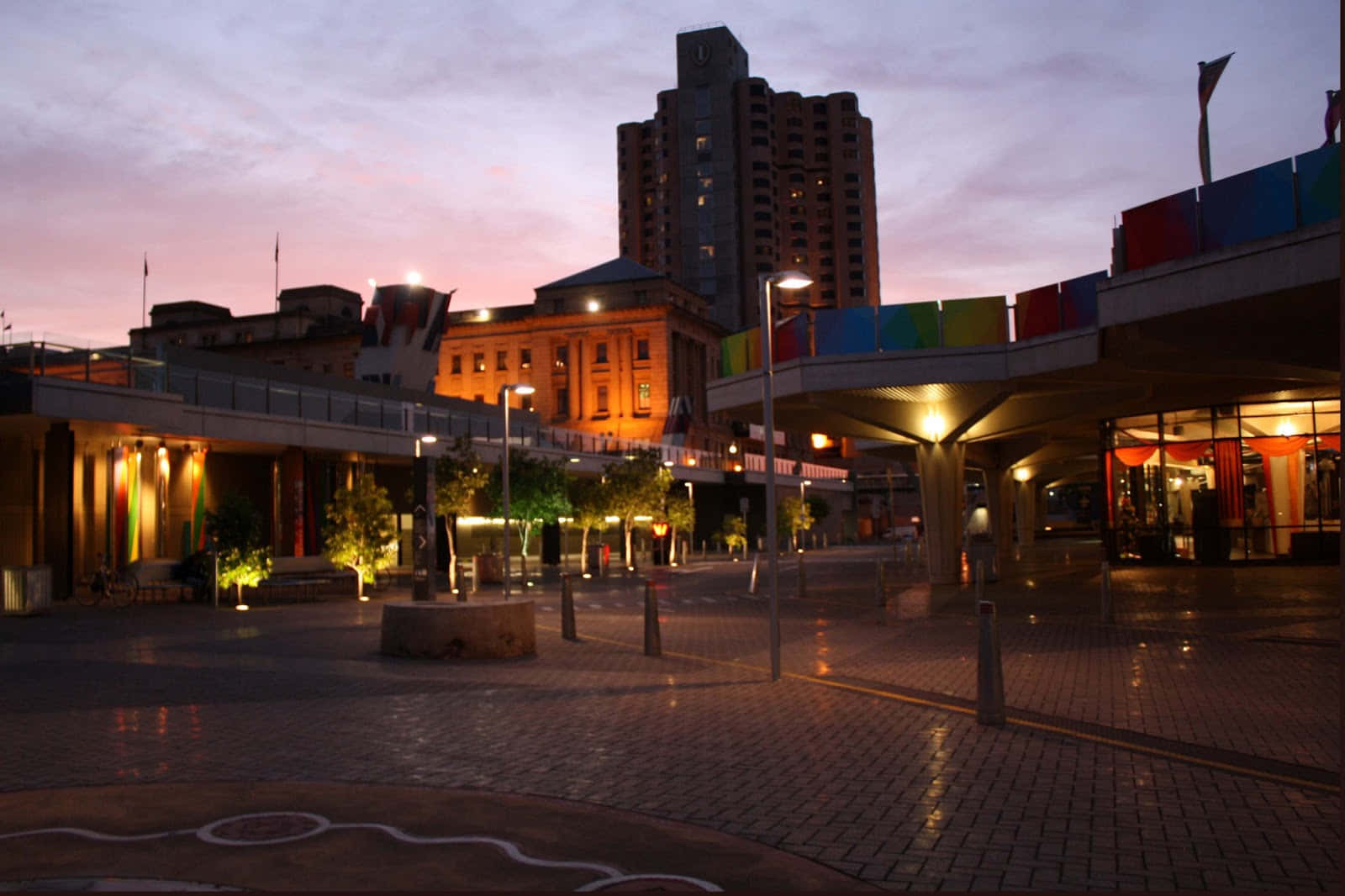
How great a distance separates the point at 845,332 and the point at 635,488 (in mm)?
21826

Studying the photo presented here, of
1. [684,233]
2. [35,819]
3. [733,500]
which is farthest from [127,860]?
[684,233]

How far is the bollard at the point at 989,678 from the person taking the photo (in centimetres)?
1078

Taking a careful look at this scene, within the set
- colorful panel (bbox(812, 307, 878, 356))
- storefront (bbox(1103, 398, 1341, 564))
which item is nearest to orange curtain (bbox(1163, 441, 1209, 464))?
storefront (bbox(1103, 398, 1341, 564))

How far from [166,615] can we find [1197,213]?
2219 centimetres

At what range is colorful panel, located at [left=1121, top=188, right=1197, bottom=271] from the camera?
18.0 meters

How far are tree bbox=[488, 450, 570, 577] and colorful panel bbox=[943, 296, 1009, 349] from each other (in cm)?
1904

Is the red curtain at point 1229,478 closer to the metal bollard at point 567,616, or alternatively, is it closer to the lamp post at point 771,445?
the metal bollard at point 567,616

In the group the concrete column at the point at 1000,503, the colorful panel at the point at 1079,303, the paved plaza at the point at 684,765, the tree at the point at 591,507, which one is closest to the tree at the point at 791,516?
the concrete column at the point at 1000,503

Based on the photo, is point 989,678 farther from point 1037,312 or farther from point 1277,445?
point 1277,445

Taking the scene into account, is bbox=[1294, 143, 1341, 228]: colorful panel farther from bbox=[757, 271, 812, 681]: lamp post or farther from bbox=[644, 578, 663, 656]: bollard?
bbox=[644, 578, 663, 656]: bollard

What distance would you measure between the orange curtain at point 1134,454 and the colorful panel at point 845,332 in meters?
14.1

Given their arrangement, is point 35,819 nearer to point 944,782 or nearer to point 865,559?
point 944,782

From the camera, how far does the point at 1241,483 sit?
1412 inches

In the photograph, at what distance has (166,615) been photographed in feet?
85.0
